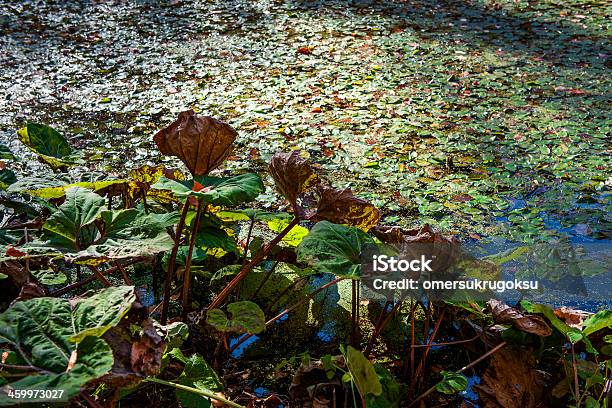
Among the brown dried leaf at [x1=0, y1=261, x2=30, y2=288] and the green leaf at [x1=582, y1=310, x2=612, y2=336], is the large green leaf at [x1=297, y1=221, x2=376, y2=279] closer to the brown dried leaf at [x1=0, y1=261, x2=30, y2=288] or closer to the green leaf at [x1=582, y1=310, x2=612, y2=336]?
the green leaf at [x1=582, y1=310, x2=612, y2=336]

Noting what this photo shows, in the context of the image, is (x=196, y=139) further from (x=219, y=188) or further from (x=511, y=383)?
(x=511, y=383)

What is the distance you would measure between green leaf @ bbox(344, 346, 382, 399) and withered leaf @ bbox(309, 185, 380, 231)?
0.31m

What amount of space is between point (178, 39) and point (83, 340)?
9.33 feet

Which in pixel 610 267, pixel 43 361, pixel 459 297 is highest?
pixel 43 361

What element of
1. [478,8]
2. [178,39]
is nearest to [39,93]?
[178,39]

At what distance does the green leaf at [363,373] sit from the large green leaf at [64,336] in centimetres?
35

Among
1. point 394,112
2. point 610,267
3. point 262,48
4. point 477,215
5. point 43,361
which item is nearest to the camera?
point 43,361

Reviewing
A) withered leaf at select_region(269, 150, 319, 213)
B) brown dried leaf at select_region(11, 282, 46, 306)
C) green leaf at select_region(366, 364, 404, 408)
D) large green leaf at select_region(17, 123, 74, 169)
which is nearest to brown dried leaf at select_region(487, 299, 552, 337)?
green leaf at select_region(366, 364, 404, 408)

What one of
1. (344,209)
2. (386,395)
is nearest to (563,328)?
(386,395)

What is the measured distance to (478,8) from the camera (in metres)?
3.79

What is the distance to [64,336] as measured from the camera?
34.0 inches

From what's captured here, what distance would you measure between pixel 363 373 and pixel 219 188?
1.28 feet

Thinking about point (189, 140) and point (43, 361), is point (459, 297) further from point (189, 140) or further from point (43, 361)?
point (43, 361)

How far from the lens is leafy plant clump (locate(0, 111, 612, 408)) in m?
0.89
